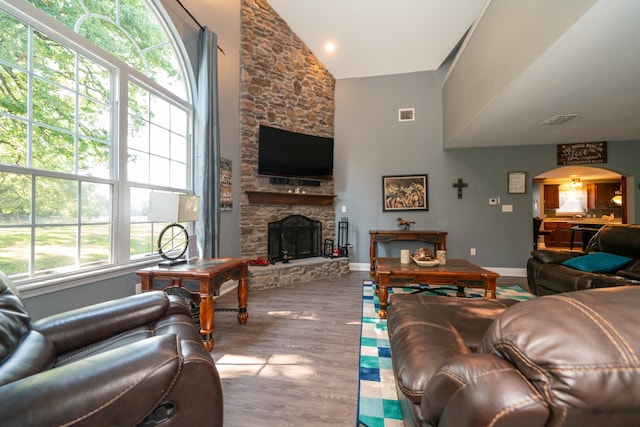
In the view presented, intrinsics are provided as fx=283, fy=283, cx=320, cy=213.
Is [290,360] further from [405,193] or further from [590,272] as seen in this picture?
[405,193]

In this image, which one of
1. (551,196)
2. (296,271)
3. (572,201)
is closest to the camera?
(296,271)

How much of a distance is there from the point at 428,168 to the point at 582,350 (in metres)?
5.07

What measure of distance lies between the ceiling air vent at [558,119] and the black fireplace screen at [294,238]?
11.8ft

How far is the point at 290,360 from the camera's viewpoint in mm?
2064

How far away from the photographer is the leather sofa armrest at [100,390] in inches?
26.2

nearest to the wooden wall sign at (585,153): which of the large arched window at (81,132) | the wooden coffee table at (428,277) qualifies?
the wooden coffee table at (428,277)

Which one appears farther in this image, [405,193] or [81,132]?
[405,193]

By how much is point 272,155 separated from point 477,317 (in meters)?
3.65

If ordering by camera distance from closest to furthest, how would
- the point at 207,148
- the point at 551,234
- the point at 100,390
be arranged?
the point at 100,390, the point at 207,148, the point at 551,234

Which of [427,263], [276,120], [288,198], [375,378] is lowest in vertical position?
[375,378]

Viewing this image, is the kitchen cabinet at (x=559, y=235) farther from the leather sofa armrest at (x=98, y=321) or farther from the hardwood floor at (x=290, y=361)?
the leather sofa armrest at (x=98, y=321)

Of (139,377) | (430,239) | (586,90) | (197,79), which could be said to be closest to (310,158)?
(197,79)


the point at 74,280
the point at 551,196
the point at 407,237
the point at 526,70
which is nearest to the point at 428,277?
the point at 407,237

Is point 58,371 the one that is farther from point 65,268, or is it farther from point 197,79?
point 197,79
